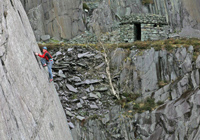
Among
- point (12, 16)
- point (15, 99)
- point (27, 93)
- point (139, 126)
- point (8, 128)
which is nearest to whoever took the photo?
point (8, 128)

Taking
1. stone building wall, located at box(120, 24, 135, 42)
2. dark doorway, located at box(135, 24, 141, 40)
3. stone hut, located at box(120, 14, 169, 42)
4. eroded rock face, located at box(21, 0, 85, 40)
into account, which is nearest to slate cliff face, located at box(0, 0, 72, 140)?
stone building wall, located at box(120, 24, 135, 42)

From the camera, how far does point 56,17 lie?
27141mm

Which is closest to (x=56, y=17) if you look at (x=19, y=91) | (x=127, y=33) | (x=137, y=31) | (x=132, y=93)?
(x=127, y=33)

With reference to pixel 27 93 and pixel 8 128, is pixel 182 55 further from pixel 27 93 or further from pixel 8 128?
pixel 8 128

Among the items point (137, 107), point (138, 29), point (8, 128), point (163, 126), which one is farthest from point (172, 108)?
point (8, 128)

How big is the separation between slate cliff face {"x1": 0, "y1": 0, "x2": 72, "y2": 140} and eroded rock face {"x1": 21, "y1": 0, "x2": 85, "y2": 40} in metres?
17.7

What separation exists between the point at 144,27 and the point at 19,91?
815 inches

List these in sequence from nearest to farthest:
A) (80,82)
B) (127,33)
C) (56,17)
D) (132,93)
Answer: (132,93) → (80,82) → (127,33) → (56,17)

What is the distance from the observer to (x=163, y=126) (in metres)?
18.3

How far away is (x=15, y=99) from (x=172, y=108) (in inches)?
597

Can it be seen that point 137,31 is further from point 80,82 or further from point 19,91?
point 19,91

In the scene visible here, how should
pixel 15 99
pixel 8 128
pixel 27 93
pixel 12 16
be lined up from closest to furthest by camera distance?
pixel 8 128
pixel 15 99
pixel 27 93
pixel 12 16

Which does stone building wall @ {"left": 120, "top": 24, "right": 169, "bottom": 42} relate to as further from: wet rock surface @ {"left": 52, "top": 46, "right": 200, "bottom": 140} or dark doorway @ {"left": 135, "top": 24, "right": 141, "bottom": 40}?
wet rock surface @ {"left": 52, "top": 46, "right": 200, "bottom": 140}

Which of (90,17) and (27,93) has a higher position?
(90,17)
